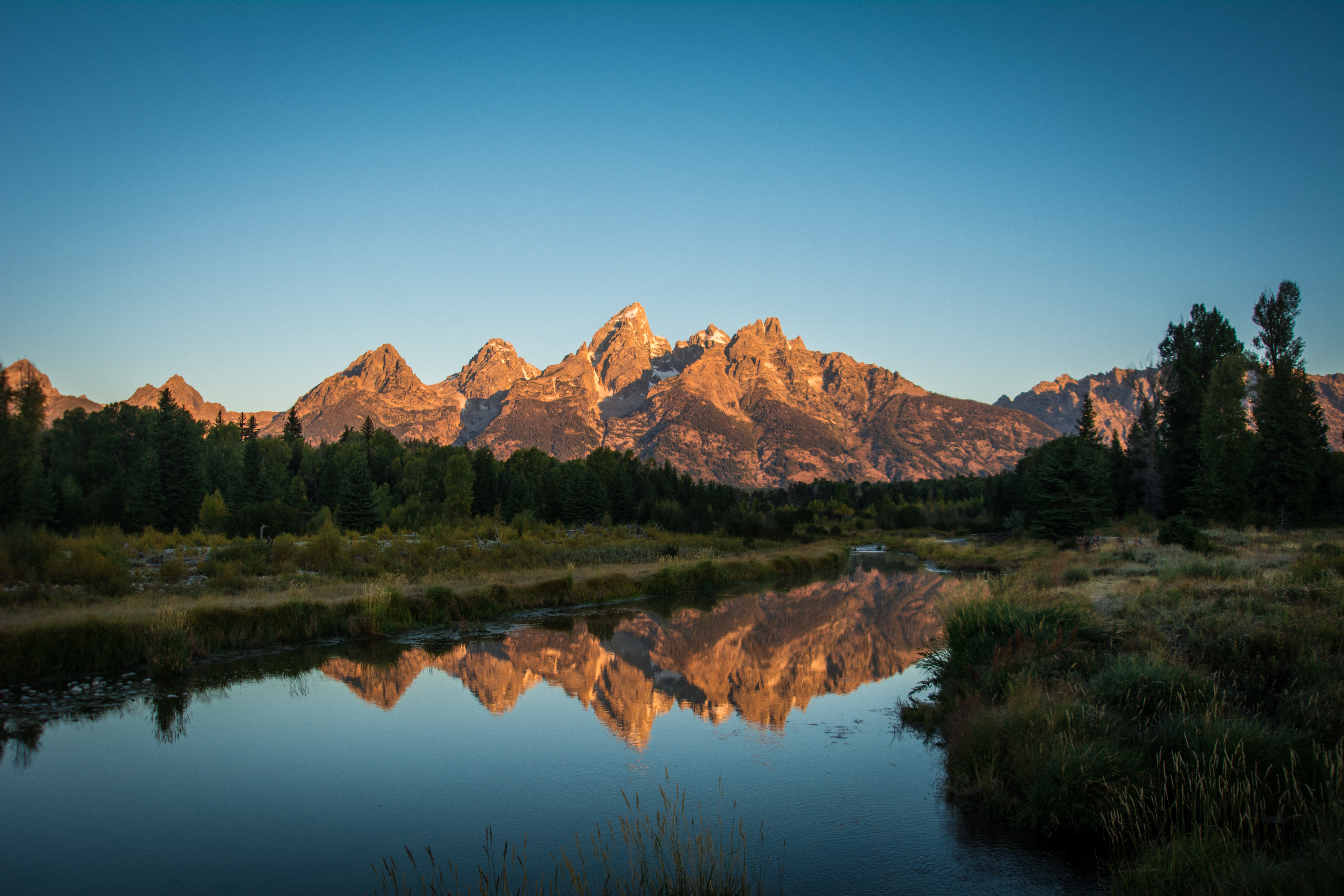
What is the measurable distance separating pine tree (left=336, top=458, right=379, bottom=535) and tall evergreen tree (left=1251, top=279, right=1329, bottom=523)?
61396 millimetres

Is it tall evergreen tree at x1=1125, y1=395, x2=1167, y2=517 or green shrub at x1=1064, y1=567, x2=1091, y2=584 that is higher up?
tall evergreen tree at x1=1125, y1=395, x2=1167, y2=517

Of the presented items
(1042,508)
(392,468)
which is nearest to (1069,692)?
(1042,508)

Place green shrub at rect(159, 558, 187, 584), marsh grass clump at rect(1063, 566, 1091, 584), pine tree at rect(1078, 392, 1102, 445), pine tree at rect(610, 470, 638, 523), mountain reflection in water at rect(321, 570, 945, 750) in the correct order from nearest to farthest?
mountain reflection in water at rect(321, 570, 945, 750)
marsh grass clump at rect(1063, 566, 1091, 584)
green shrub at rect(159, 558, 187, 584)
pine tree at rect(1078, 392, 1102, 445)
pine tree at rect(610, 470, 638, 523)

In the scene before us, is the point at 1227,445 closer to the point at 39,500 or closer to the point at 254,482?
the point at 39,500

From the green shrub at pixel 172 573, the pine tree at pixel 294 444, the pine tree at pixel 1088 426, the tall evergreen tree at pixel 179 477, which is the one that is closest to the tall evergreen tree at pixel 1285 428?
the pine tree at pixel 1088 426

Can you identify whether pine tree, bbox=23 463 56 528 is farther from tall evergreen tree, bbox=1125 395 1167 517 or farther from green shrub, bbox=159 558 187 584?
tall evergreen tree, bbox=1125 395 1167 517

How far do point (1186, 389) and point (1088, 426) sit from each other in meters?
13.8

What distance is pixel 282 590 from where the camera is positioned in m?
26.0

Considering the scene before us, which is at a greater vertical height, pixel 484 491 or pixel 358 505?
pixel 484 491

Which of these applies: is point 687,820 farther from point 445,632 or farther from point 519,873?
point 445,632

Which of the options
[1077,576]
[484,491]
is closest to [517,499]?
[484,491]

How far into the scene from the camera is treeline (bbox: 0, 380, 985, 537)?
148ft

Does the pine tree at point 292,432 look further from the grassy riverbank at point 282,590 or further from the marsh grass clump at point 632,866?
the marsh grass clump at point 632,866

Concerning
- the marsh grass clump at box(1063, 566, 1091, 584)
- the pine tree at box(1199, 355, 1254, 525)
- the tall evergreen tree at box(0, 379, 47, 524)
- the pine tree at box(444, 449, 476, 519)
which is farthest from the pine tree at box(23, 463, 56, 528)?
the pine tree at box(1199, 355, 1254, 525)
